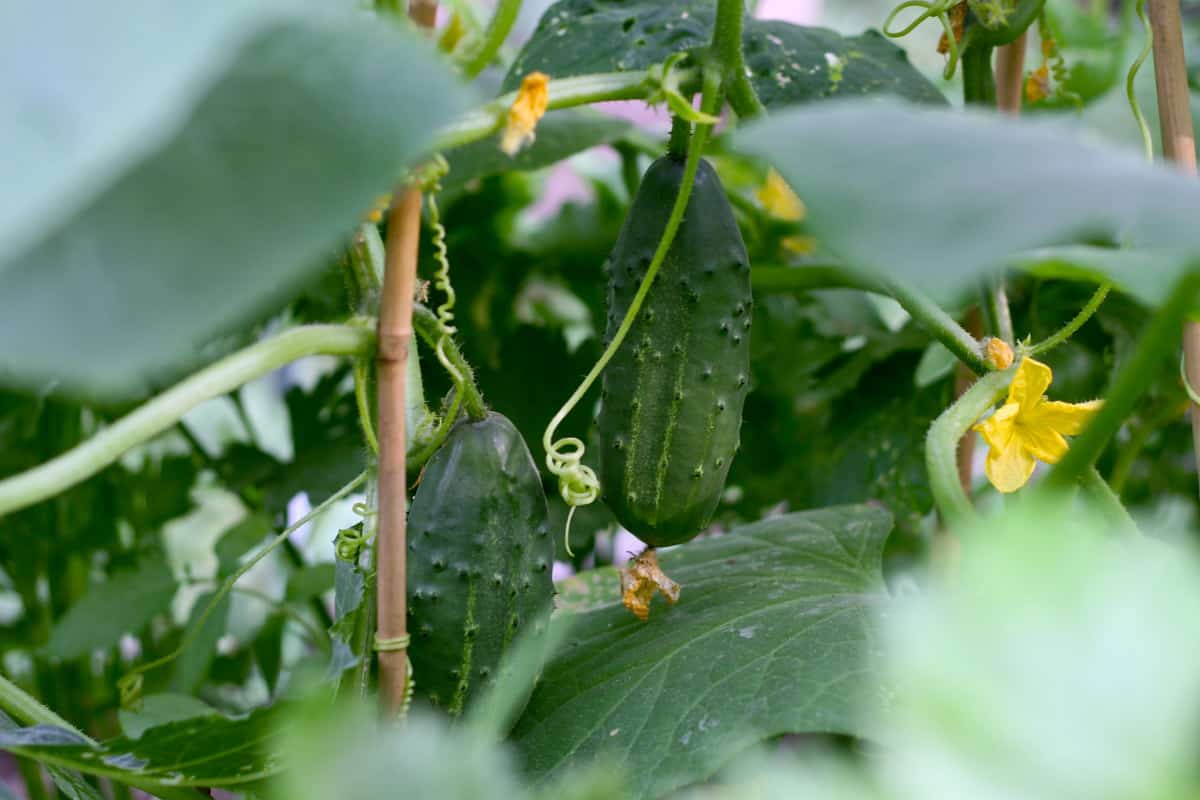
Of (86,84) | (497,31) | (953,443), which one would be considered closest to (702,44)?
(497,31)

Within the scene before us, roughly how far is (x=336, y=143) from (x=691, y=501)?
395 millimetres

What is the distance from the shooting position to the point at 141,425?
41cm

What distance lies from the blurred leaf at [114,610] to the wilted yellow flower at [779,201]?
2.19 ft

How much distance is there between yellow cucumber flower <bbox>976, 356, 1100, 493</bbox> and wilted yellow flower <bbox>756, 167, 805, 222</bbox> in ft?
1.94

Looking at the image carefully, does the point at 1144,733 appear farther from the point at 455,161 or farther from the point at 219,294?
the point at 455,161

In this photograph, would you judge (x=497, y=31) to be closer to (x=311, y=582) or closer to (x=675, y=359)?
(x=675, y=359)

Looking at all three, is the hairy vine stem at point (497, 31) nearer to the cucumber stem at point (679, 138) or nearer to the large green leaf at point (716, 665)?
the cucumber stem at point (679, 138)

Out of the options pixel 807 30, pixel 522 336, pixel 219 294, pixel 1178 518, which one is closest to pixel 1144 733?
pixel 219 294

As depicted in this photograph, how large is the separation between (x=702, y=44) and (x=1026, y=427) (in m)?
0.34

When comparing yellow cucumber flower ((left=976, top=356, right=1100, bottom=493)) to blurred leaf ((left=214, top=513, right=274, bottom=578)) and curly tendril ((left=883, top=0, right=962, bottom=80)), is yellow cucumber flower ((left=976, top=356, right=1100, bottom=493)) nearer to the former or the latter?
curly tendril ((left=883, top=0, right=962, bottom=80))

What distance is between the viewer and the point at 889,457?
102 cm

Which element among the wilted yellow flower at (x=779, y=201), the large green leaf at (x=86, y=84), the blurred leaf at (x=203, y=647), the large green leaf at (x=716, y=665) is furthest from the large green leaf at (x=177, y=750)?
the wilted yellow flower at (x=779, y=201)

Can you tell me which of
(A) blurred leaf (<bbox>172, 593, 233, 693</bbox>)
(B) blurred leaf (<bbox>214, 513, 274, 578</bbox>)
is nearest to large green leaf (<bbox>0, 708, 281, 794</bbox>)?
(A) blurred leaf (<bbox>172, 593, 233, 693</bbox>)

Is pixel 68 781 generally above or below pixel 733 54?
below
